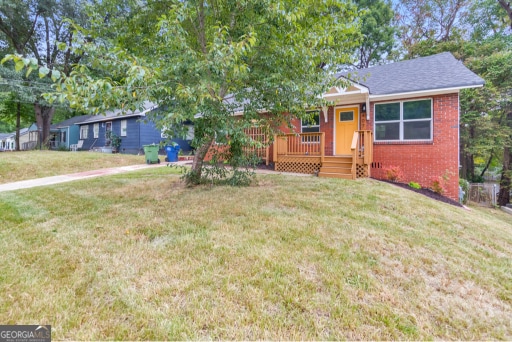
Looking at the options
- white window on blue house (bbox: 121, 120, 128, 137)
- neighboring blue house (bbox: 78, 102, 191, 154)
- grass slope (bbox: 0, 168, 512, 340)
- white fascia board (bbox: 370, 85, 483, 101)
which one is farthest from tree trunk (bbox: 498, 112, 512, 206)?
white window on blue house (bbox: 121, 120, 128, 137)

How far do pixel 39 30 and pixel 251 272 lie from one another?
78.3 ft

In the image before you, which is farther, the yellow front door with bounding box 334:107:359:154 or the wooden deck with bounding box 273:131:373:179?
the yellow front door with bounding box 334:107:359:154

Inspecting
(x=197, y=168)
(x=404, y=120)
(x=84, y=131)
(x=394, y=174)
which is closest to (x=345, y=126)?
(x=404, y=120)

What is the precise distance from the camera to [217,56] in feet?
12.3

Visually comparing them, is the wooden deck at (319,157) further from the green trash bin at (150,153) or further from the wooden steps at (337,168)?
the green trash bin at (150,153)

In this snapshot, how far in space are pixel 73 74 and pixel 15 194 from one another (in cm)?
505

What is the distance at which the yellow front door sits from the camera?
999 cm

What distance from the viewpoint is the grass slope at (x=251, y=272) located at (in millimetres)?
1960

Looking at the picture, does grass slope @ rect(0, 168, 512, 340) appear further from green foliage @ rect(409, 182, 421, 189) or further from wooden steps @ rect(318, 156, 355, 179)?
wooden steps @ rect(318, 156, 355, 179)

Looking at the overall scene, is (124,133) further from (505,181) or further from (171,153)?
(505,181)

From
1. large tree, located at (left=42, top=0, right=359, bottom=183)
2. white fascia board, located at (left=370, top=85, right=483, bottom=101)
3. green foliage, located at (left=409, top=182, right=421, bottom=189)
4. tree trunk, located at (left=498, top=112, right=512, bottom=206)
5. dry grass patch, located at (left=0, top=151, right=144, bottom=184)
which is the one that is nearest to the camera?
large tree, located at (left=42, top=0, right=359, bottom=183)

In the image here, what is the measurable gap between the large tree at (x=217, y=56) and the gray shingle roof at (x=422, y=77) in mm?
2825

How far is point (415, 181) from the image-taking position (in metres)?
8.64

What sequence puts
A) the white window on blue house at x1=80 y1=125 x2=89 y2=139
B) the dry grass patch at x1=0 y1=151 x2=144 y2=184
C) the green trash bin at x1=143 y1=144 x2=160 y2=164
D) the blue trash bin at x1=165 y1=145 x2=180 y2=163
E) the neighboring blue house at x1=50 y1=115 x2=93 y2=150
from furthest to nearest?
1. the neighboring blue house at x1=50 y1=115 x2=93 y2=150
2. the white window on blue house at x1=80 y1=125 x2=89 y2=139
3. the blue trash bin at x1=165 y1=145 x2=180 y2=163
4. the green trash bin at x1=143 y1=144 x2=160 y2=164
5. the dry grass patch at x1=0 y1=151 x2=144 y2=184
